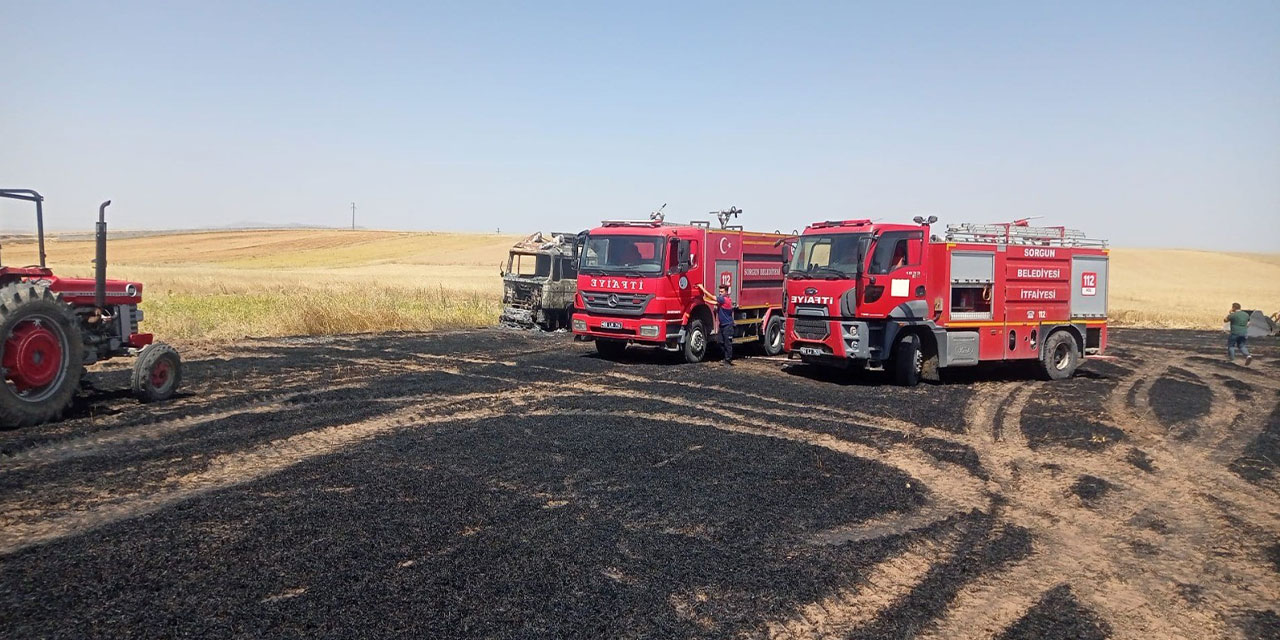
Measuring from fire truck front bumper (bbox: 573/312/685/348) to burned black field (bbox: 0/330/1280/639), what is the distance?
382 cm

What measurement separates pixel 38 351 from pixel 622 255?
34.8 ft

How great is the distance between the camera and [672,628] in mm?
5016

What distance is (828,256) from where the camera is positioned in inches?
636

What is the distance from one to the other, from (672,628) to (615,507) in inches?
97.6

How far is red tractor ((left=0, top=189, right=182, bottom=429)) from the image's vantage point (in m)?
9.53

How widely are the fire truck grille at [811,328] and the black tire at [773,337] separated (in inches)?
145

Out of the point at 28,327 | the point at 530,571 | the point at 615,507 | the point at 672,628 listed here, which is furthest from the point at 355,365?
the point at 672,628

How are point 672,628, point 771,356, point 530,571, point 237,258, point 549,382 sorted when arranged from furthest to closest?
point 237,258 < point 771,356 < point 549,382 < point 530,571 < point 672,628

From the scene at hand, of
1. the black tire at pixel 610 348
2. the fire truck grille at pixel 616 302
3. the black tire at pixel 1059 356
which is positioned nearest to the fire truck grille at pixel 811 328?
the fire truck grille at pixel 616 302

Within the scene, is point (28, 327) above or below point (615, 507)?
above

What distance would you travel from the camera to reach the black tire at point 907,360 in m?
15.6

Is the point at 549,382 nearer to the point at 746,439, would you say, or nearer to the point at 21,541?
the point at 746,439

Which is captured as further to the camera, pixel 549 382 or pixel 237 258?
pixel 237 258

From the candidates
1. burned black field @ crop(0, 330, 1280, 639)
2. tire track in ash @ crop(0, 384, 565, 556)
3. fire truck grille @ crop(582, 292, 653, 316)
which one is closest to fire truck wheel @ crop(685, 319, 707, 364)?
fire truck grille @ crop(582, 292, 653, 316)
